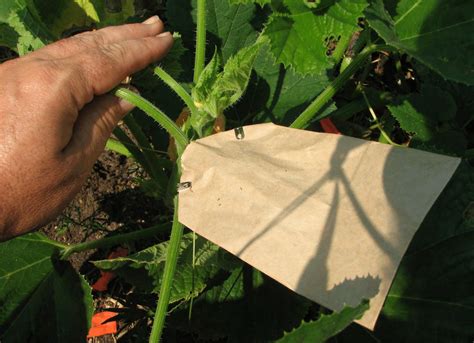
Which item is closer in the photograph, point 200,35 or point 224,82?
point 224,82

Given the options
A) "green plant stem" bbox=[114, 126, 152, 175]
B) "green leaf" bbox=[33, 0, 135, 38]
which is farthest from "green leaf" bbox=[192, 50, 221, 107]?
"green leaf" bbox=[33, 0, 135, 38]

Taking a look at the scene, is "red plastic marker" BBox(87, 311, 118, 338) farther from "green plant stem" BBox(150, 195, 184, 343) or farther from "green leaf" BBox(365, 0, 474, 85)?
"green leaf" BBox(365, 0, 474, 85)

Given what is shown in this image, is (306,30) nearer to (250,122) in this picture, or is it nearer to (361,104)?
(250,122)

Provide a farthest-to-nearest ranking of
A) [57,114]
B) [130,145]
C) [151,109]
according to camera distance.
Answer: [130,145]
[151,109]
[57,114]

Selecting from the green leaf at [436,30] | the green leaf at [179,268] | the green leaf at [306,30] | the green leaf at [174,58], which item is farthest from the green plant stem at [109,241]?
the green leaf at [436,30]

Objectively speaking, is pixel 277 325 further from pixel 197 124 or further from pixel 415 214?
pixel 415 214

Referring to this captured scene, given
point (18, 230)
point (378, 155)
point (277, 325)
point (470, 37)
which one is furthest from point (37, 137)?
point (470, 37)

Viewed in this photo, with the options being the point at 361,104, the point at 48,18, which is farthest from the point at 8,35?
the point at 361,104
